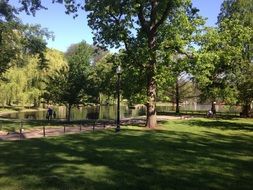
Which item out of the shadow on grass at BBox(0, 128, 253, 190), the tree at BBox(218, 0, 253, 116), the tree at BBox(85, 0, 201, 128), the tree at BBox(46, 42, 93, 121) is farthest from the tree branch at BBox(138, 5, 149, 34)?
the shadow on grass at BBox(0, 128, 253, 190)

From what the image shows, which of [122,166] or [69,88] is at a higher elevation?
[69,88]

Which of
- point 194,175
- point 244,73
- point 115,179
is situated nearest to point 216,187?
point 194,175

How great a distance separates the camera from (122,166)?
13.0 meters

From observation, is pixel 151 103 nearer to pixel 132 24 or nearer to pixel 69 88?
pixel 132 24

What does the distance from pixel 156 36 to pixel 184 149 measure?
14.7m

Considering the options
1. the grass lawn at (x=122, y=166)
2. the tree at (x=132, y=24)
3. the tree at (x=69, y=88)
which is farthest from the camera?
the tree at (x=69, y=88)

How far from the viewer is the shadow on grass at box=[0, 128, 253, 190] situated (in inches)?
413

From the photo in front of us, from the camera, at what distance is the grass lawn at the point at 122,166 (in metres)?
A: 10.4

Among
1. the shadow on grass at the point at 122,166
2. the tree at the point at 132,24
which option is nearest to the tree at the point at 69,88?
the tree at the point at 132,24

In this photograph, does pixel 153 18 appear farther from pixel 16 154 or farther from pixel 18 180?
pixel 18 180

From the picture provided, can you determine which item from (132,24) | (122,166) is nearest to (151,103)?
Answer: (132,24)

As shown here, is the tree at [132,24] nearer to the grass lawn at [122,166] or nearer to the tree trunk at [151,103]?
the tree trunk at [151,103]

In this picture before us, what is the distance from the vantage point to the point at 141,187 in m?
10.1

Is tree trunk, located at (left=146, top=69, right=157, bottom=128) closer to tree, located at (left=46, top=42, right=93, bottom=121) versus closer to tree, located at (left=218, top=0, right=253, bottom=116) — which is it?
tree, located at (left=218, top=0, right=253, bottom=116)
